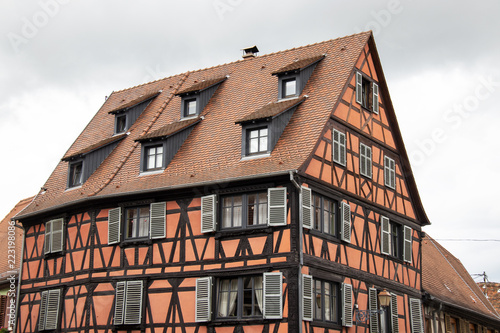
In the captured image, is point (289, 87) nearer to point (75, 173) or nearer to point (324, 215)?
point (324, 215)

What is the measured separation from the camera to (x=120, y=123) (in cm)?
3127

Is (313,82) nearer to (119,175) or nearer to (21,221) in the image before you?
(119,175)

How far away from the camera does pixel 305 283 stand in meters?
22.7

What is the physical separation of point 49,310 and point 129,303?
380 cm

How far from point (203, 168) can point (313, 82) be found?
16.0 ft

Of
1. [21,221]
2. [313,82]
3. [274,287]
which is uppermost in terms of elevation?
[313,82]

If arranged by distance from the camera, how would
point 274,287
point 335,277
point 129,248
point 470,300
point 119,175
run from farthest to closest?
point 470,300
point 119,175
point 129,248
point 335,277
point 274,287

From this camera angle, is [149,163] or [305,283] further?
[149,163]

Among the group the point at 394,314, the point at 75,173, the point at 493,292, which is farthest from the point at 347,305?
the point at 493,292

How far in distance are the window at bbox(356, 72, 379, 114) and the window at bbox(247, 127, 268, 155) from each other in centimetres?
437

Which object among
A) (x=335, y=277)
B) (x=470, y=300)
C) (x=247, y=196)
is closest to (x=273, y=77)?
(x=247, y=196)

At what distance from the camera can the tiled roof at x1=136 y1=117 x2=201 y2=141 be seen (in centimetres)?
2683

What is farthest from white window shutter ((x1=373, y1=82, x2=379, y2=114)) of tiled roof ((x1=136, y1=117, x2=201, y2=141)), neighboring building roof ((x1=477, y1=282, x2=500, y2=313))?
neighboring building roof ((x1=477, y1=282, x2=500, y2=313))

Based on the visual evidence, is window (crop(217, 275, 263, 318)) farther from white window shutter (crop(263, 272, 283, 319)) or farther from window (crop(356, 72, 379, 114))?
window (crop(356, 72, 379, 114))
